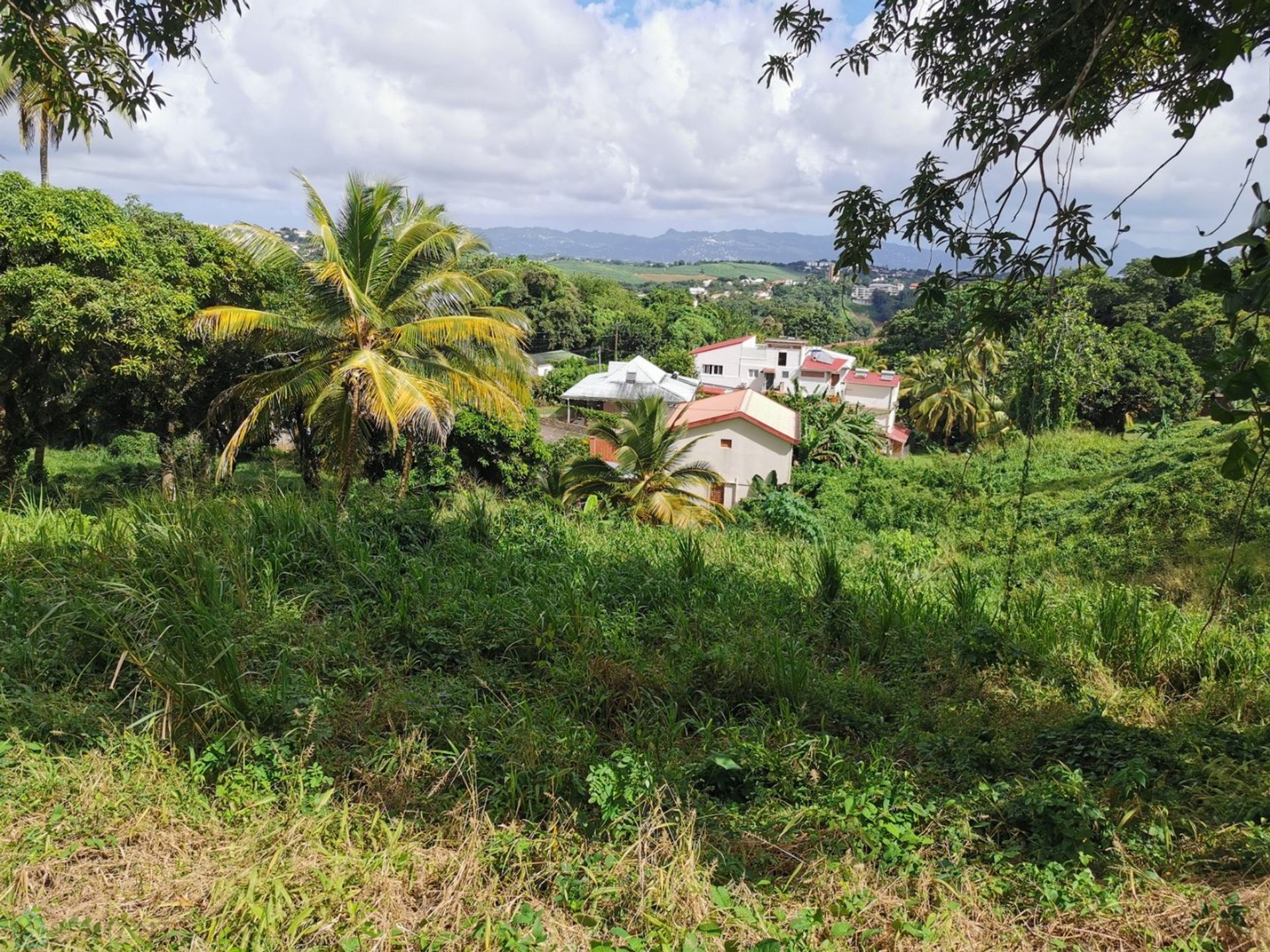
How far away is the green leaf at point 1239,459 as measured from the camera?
6.87ft

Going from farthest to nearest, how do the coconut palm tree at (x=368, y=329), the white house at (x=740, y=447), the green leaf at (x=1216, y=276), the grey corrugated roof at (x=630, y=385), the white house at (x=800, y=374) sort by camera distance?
1. the white house at (x=800, y=374)
2. the grey corrugated roof at (x=630, y=385)
3. the white house at (x=740, y=447)
4. the coconut palm tree at (x=368, y=329)
5. the green leaf at (x=1216, y=276)

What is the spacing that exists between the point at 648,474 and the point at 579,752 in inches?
419

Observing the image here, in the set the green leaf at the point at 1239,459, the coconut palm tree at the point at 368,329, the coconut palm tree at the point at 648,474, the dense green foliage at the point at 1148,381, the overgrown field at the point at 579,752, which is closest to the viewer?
the green leaf at the point at 1239,459

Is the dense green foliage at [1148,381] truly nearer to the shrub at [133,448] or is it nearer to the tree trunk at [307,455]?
the tree trunk at [307,455]

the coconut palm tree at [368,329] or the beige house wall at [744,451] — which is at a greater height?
the coconut palm tree at [368,329]

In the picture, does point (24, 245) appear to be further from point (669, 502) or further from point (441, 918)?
point (441, 918)

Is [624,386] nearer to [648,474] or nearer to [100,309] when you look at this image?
[648,474]

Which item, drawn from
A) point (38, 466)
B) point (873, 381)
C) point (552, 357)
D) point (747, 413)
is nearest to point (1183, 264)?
point (38, 466)

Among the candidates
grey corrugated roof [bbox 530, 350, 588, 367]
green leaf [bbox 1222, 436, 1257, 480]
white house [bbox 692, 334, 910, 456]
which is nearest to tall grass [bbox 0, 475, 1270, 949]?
green leaf [bbox 1222, 436, 1257, 480]

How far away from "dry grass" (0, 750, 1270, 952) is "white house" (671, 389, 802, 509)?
66.0 feet

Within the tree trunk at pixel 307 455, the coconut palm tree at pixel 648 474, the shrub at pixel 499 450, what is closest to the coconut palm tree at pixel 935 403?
the shrub at pixel 499 450

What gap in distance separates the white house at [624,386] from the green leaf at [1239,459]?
3140 cm

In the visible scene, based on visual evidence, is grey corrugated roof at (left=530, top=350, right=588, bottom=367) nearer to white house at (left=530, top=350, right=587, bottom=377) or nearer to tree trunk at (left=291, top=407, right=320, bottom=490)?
white house at (left=530, top=350, right=587, bottom=377)

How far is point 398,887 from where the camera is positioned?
8.67 feet
